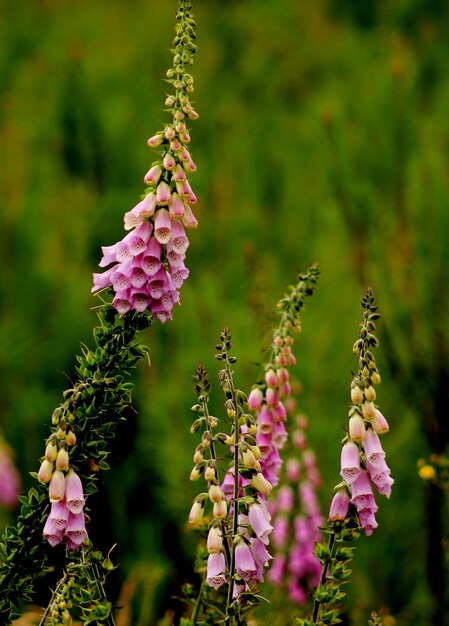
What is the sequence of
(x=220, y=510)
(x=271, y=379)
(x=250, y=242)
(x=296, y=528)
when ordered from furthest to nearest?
(x=250, y=242), (x=296, y=528), (x=271, y=379), (x=220, y=510)

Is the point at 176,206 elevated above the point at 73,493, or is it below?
above

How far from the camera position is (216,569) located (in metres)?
0.62

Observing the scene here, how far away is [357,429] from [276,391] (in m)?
0.14

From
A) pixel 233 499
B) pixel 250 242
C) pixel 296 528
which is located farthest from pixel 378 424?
pixel 250 242

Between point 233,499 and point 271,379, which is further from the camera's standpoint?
point 271,379

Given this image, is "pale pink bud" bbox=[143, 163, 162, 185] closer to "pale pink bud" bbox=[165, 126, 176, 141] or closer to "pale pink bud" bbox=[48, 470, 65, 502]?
"pale pink bud" bbox=[165, 126, 176, 141]

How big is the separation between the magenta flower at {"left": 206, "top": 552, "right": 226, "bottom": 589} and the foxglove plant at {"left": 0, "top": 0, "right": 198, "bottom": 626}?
0.08m

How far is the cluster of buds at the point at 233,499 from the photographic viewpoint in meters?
0.60

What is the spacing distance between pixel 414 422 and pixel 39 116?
2.19 m

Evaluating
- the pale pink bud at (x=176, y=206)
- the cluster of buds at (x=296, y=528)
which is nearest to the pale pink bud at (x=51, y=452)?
the pale pink bud at (x=176, y=206)

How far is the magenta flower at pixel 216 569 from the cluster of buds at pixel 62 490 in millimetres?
96

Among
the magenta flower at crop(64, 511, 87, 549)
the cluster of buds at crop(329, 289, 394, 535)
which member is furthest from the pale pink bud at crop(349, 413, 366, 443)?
the magenta flower at crop(64, 511, 87, 549)

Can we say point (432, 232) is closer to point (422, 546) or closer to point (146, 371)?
point (422, 546)

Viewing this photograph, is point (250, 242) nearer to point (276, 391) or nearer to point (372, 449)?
point (276, 391)
